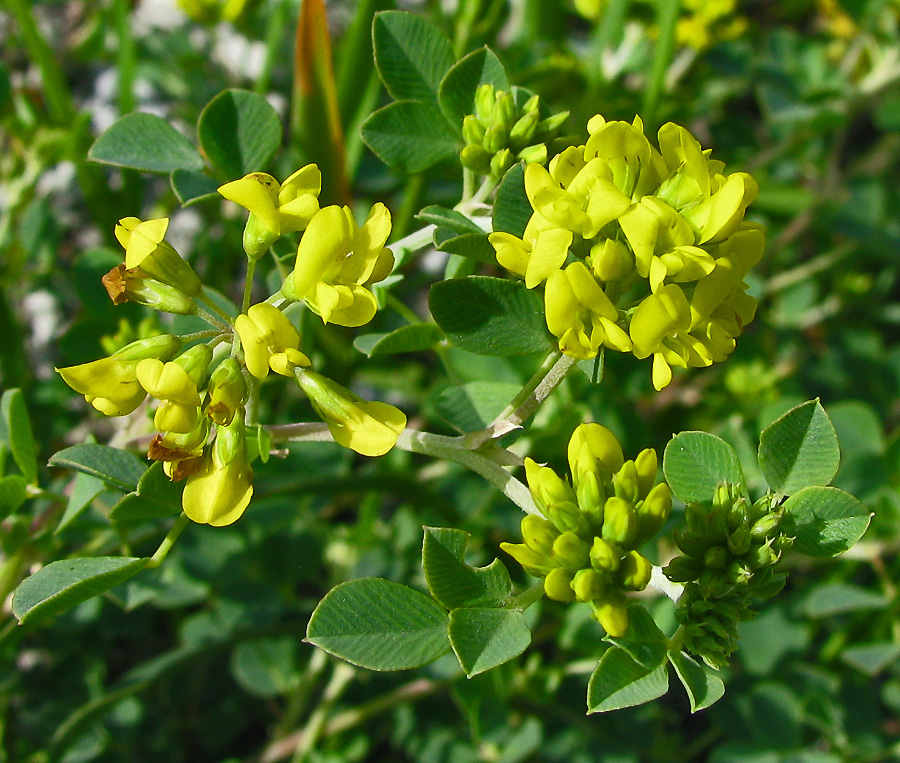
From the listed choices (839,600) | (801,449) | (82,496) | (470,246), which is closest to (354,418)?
(470,246)

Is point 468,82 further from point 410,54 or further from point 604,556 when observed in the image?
point 604,556

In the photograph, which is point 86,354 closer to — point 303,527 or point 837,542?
point 303,527

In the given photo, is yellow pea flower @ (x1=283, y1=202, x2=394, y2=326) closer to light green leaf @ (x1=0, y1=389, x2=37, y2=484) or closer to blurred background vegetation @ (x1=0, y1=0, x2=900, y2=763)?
blurred background vegetation @ (x1=0, y1=0, x2=900, y2=763)

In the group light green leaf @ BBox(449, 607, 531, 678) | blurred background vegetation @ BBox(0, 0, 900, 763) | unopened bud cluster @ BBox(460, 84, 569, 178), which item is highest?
unopened bud cluster @ BBox(460, 84, 569, 178)

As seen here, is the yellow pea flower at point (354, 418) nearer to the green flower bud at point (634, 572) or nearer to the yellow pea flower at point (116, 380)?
the yellow pea flower at point (116, 380)

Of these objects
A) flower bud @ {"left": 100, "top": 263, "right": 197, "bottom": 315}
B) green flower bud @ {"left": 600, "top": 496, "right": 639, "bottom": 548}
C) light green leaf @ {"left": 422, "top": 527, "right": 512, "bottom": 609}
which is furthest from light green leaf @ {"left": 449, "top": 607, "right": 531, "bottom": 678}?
flower bud @ {"left": 100, "top": 263, "right": 197, "bottom": 315}

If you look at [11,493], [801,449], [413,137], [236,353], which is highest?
[413,137]

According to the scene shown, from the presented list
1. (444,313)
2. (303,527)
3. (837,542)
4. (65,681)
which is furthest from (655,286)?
(65,681)
